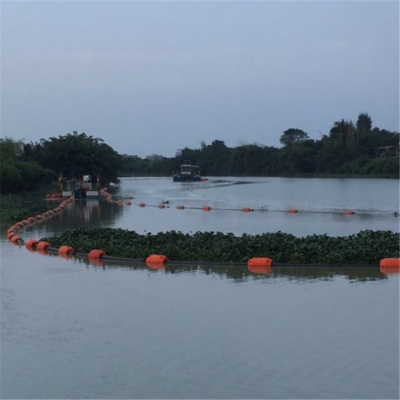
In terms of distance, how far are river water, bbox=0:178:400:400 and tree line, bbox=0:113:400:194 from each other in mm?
38314

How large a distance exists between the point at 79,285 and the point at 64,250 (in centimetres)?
541

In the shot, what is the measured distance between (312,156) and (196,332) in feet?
365

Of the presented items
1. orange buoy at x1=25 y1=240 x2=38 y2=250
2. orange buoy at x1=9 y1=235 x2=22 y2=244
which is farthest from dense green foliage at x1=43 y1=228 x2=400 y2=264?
orange buoy at x1=9 y1=235 x2=22 y2=244

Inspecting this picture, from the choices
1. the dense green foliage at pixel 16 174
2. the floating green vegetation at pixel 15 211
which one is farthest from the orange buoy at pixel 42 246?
the dense green foliage at pixel 16 174

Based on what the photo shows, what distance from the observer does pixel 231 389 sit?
30.3 feet

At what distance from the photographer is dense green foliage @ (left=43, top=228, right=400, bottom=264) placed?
1805 centimetres

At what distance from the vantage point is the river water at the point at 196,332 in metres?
9.41

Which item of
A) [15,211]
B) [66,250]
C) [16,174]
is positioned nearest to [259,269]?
[66,250]

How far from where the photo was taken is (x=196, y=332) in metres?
12.0

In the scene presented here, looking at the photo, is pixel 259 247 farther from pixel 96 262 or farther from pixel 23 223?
pixel 23 223

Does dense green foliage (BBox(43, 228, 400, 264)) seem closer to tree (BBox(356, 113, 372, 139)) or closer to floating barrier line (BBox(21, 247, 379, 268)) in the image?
floating barrier line (BBox(21, 247, 379, 268))

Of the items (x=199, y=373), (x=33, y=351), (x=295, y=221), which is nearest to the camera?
(x=199, y=373)

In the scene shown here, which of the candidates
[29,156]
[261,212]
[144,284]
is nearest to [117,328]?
[144,284]

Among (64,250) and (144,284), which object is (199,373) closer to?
(144,284)
